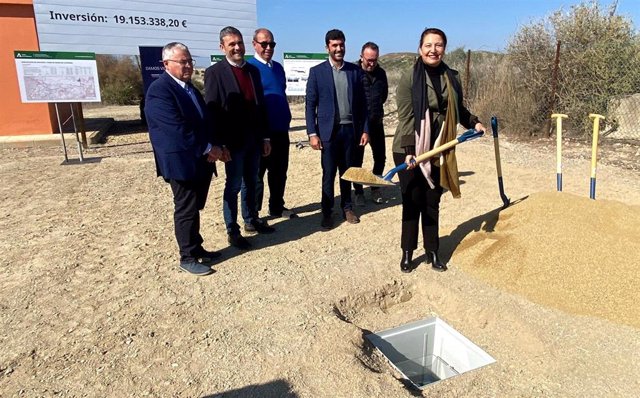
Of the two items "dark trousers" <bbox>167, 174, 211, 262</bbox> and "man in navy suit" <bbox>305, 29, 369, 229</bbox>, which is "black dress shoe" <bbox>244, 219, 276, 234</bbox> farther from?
"dark trousers" <bbox>167, 174, 211, 262</bbox>

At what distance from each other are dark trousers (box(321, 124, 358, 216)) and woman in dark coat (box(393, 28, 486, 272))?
3.73 feet

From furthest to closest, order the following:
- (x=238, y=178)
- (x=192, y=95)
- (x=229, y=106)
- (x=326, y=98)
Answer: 1. (x=326, y=98)
2. (x=238, y=178)
3. (x=229, y=106)
4. (x=192, y=95)

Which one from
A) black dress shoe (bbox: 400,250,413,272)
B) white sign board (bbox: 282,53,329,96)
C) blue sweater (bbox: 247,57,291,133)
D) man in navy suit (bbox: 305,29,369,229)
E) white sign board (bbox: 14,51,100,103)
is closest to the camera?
black dress shoe (bbox: 400,250,413,272)

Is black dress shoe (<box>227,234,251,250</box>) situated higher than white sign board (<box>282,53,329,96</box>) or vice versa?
white sign board (<box>282,53,329,96</box>)

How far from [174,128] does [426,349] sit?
249 cm

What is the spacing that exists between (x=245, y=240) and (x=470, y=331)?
2263 mm

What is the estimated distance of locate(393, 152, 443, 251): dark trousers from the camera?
367 centimetres

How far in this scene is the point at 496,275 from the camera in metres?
3.74

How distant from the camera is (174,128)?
345 cm

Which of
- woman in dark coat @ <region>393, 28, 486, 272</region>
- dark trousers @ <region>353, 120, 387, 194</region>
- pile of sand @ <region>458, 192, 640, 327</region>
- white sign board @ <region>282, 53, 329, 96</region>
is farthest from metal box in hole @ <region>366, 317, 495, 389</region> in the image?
white sign board @ <region>282, 53, 329, 96</region>

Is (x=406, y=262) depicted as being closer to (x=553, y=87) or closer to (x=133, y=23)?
(x=553, y=87)

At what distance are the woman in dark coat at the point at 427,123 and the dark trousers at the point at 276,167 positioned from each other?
1.66 metres

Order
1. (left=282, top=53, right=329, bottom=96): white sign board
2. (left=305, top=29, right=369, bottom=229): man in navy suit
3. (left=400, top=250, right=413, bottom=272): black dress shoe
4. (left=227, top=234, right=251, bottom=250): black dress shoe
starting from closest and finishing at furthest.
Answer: (left=400, top=250, right=413, bottom=272): black dress shoe
(left=227, top=234, right=251, bottom=250): black dress shoe
(left=305, top=29, right=369, bottom=229): man in navy suit
(left=282, top=53, right=329, bottom=96): white sign board

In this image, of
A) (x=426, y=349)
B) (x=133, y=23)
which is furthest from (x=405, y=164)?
(x=133, y=23)
